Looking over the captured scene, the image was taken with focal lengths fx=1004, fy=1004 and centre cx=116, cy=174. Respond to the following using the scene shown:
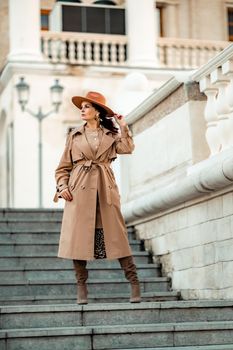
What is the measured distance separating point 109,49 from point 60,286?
18.6m

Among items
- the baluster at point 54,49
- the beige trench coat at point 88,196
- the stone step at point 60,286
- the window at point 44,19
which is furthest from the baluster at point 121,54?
the beige trench coat at point 88,196

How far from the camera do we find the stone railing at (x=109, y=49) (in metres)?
28.0

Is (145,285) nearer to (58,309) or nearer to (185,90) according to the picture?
(185,90)

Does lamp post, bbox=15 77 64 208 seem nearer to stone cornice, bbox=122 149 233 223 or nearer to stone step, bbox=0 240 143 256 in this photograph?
stone cornice, bbox=122 149 233 223

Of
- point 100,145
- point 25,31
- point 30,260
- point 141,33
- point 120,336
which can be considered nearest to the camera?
point 120,336

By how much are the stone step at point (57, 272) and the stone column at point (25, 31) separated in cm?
1615

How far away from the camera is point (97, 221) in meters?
9.37

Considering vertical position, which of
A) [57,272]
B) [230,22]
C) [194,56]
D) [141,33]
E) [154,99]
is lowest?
[57,272]

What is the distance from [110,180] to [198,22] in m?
23.5

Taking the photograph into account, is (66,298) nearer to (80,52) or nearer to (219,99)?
(219,99)

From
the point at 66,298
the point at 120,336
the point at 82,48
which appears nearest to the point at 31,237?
the point at 66,298

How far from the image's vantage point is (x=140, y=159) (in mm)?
13742

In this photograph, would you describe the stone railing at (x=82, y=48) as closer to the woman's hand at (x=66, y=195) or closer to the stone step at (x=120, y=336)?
the woman's hand at (x=66, y=195)

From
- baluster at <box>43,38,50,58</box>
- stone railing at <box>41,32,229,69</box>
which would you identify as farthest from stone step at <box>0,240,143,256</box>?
baluster at <box>43,38,50,58</box>
